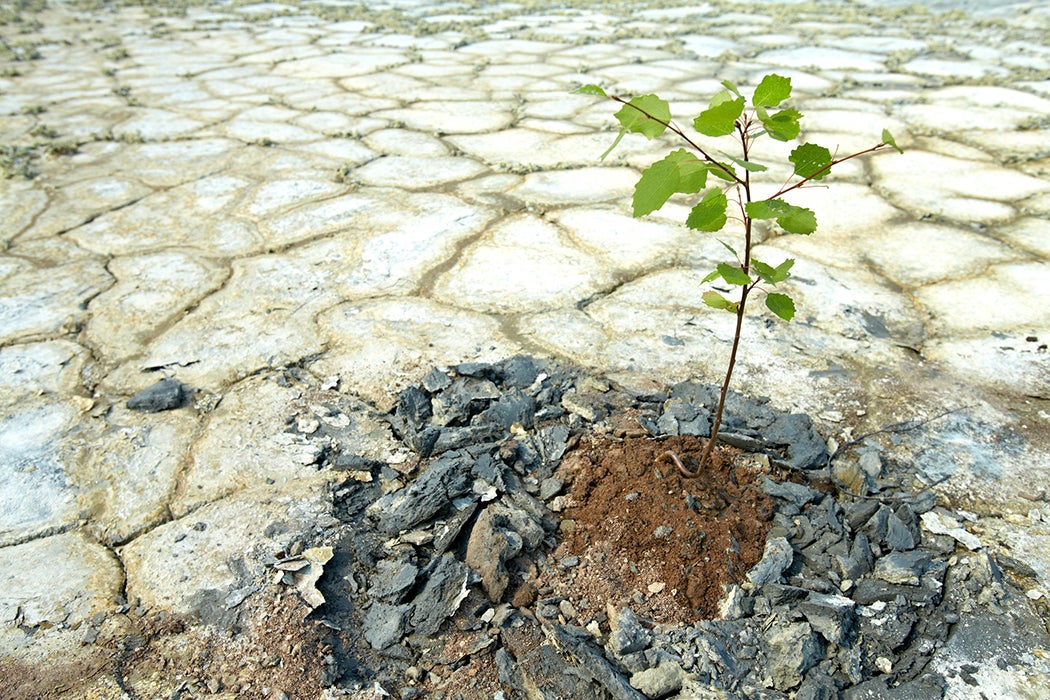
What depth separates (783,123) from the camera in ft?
3.22

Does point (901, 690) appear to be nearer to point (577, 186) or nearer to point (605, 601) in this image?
point (605, 601)

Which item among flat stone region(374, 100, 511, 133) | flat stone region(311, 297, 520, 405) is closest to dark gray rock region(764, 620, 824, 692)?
flat stone region(311, 297, 520, 405)

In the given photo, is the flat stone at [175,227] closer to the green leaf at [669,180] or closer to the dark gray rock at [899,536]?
the green leaf at [669,180]

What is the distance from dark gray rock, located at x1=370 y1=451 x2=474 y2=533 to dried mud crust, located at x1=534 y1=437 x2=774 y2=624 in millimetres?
172

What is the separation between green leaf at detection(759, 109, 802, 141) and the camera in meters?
0.97

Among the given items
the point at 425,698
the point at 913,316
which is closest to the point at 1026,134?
the point at 913,316

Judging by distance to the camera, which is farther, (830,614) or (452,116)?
(452,116)

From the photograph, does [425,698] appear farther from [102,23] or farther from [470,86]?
[102,23]

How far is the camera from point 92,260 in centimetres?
212

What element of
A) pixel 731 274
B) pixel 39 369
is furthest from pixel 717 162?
pixel 39 369

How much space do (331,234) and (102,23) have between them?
195 inches

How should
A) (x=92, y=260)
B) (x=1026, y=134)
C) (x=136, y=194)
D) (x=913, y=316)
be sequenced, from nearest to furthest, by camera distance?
1. (x=913, y=316)
2. (x=92, y=260)
3. (x=136, y=194)
4. (x=1026, y=134)

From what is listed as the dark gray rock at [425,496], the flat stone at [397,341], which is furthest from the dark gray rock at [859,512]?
the flat stone at [397,341]

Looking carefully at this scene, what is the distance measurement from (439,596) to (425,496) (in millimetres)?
184
